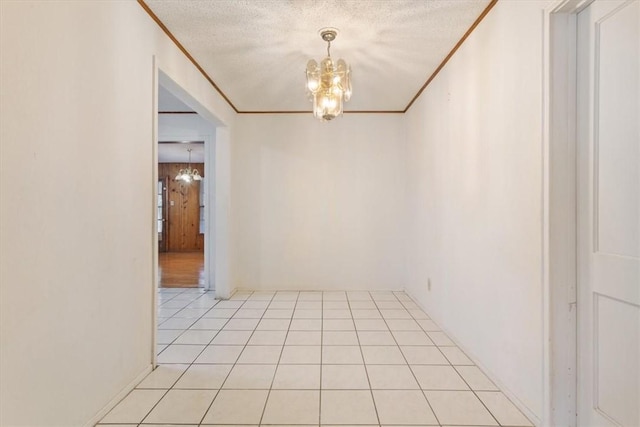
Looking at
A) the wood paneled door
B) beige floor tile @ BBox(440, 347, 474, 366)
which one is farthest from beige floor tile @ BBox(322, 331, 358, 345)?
the wood paneled door

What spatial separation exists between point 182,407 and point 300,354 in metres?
0.95

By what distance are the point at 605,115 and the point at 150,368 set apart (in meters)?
3.05

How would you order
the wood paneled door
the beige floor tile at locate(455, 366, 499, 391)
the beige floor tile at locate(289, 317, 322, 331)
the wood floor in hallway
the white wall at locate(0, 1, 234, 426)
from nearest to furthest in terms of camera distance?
the white wall at locate(0, 1, 234, 426) → the beige floor tile at locate(455, 366, 499, 391) → the beige floor tile at locate(289, 317, 322, 331) → the wood floor in hallway → the wood paneled door

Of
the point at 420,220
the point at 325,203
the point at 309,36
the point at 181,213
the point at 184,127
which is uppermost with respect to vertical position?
the point at 309,36

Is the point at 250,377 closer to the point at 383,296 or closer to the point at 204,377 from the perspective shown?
the point at 204,377

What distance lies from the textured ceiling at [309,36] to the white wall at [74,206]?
0.48 m

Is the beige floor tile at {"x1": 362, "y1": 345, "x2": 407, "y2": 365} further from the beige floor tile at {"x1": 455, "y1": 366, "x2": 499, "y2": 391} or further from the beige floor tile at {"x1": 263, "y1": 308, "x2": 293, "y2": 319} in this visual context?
the beige floor tile at {"x1": 263, "y1": 308, "x2": 293, "y2": 319}

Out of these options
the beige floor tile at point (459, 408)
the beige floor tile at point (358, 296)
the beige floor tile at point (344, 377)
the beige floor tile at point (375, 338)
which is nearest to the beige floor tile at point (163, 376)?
the beige floor tile at point (344, 377)

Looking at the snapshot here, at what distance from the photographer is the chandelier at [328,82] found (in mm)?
2496

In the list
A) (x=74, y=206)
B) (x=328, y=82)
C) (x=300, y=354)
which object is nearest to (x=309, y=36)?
(x=328, y=82)

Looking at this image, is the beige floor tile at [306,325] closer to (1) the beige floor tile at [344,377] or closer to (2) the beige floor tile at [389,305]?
(1) the beige floor tile at [344,377]

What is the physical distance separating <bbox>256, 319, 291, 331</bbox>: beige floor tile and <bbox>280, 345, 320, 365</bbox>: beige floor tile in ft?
1.52

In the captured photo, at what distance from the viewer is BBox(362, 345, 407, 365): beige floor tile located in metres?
2.47

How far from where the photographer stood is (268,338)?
2.95 meters
